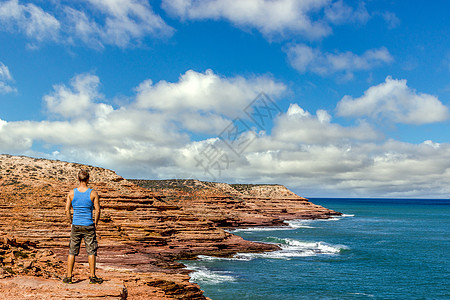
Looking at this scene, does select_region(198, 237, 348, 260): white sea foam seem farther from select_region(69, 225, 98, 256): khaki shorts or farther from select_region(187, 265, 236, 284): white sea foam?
select_region(69, 225, 98, 256): khaki shorts

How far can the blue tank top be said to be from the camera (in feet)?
37.1

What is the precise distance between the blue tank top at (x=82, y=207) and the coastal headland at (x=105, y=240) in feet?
6.87

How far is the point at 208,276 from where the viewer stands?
3441cm

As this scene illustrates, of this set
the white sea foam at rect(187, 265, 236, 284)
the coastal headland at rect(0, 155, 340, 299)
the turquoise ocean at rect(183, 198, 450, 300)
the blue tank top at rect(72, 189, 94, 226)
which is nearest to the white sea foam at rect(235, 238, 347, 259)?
the turquoise ocean at rect(183, 198, 450, 300)

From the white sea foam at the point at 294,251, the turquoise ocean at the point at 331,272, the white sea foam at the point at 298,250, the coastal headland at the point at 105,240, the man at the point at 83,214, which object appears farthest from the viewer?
the white sea foam at the point at 298,250

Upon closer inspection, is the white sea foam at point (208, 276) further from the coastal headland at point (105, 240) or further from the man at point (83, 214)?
the man at point (83, 214)

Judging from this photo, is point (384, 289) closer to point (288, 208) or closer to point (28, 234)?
point (28, 234)

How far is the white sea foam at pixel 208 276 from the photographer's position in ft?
108

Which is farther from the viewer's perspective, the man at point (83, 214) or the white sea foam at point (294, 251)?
the white sea foam at point (294, 251)

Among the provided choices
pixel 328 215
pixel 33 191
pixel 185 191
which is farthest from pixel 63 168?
pixel 328 215

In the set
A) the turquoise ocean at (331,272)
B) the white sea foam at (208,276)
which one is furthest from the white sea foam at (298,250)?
the white sea foam at (208,276)

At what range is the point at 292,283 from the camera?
33375mm

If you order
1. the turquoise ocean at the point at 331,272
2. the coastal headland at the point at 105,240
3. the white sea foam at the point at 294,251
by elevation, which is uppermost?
the coastal headland at the point at 105,240

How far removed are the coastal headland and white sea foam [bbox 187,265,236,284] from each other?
1.38 metres
